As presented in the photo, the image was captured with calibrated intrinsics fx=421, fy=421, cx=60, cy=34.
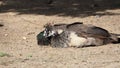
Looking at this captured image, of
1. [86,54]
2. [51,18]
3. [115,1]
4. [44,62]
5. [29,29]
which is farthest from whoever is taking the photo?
[115,1]

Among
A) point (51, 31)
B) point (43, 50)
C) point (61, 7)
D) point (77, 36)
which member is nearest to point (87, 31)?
point (77, 36)

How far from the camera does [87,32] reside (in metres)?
7.87

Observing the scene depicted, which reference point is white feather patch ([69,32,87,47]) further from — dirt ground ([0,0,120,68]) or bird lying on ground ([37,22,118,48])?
dirt ground ([0,0,120,68])

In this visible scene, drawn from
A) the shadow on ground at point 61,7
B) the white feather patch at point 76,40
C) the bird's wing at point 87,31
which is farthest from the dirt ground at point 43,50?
the shadow on ground at point 61,7

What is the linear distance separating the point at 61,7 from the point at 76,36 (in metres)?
4.32

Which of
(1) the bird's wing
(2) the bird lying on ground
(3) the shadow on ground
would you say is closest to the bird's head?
(2) the bird lying on ground

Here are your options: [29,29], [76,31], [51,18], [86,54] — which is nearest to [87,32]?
[76,31]

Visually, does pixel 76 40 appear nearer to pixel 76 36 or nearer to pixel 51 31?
pixel 76 36

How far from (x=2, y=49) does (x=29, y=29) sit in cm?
193

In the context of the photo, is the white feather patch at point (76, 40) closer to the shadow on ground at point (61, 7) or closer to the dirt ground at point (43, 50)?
the dirt ground at point (43, 50)

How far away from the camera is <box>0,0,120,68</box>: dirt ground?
661 centimetres

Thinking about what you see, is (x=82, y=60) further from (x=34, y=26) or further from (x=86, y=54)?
(x=34, y=26)

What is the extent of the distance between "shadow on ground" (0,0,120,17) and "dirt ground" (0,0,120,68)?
671mm

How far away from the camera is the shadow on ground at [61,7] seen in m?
11.4
